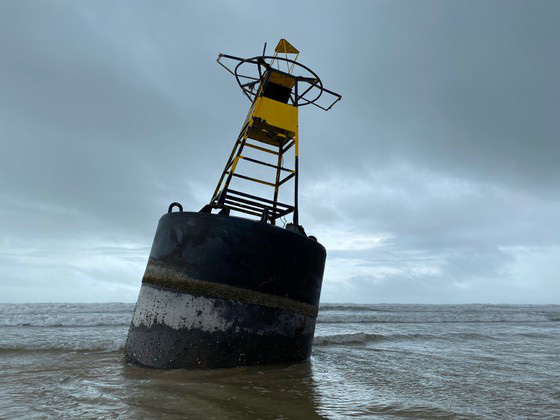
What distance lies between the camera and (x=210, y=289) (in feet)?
15.0

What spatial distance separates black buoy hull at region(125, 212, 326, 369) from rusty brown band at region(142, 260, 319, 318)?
0.04 feet

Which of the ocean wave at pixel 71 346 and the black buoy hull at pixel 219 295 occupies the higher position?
the black buoy hull at pixel 219 295

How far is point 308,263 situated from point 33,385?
3486 mm

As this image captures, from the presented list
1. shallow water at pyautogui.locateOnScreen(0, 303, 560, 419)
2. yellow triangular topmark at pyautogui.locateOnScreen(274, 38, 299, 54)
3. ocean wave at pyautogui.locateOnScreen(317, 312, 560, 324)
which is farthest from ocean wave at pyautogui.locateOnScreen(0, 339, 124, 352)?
ocean wave at pyautogui.locateOnScreen(317, 312, 560, 324)

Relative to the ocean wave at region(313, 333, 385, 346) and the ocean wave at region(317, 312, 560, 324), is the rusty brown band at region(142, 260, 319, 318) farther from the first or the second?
the ocean wave at region(317, 312, 560, 324)

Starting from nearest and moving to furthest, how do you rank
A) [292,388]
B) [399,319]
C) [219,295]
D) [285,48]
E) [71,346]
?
[292,388] < [219,295] < [285,48] < [71,346] < [399,319]

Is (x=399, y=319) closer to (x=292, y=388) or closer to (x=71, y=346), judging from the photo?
(x=71, y=346)

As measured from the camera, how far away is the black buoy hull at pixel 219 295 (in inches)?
180

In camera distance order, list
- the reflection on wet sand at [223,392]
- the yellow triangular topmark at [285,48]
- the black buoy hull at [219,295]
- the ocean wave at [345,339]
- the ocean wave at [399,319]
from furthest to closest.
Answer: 1. the ocean wave at [399,319]
2. the ocean wave at [345,339]
3. the yellow triangular topmark at [285,48]
4. the black buoy hull at [219,295]
5. the reflection on wet sand at [223,392]

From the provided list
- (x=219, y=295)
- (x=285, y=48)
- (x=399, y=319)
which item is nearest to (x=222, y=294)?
(x=219, y=295)

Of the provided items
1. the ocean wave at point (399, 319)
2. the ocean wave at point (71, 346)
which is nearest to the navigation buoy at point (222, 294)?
the ocean wave at point (71, 346)

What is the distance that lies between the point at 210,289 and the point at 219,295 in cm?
13

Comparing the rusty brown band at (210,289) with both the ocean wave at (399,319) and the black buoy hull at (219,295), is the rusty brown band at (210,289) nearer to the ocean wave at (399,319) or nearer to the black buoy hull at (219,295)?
the black buoy hull at (219,295)

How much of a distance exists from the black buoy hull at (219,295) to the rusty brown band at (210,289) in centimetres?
1
